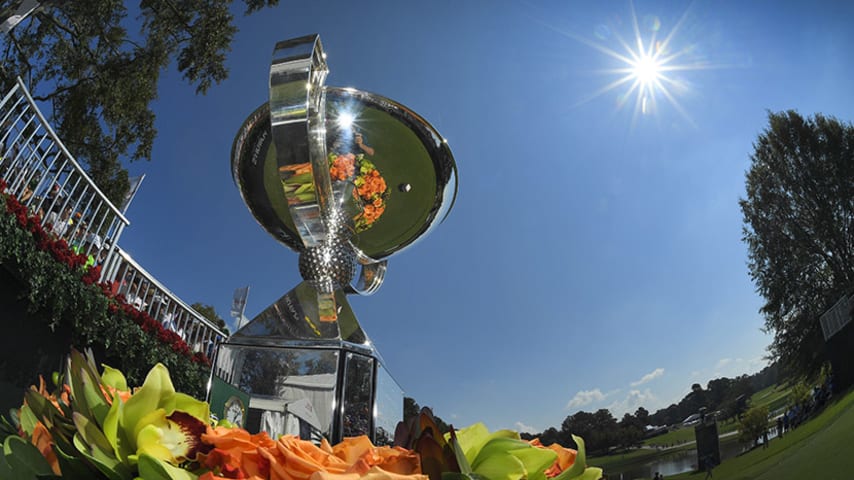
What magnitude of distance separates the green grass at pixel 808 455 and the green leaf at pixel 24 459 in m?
4.61

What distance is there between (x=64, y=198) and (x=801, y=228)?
1228cm

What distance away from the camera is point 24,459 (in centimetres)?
24

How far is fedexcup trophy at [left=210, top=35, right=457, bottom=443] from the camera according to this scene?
29.3 inches

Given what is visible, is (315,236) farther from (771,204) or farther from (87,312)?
(771,204)

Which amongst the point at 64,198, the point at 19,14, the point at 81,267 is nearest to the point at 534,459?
the point at 81,267

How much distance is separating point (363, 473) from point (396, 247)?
3.38 feet

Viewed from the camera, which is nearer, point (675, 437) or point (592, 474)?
point (592, 474)

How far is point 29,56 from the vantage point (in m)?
6.34

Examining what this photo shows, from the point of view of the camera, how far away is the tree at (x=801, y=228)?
26.9ft

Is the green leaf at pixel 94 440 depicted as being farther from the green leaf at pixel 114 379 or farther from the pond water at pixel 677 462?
the pond water at pixel 677 462

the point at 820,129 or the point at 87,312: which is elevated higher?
the point at 820,129

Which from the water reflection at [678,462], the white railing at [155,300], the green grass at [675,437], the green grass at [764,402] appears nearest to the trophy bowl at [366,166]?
the white railing at [155,300]

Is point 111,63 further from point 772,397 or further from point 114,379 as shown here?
point 772,397

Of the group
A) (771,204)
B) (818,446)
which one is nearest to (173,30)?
(818,446)
